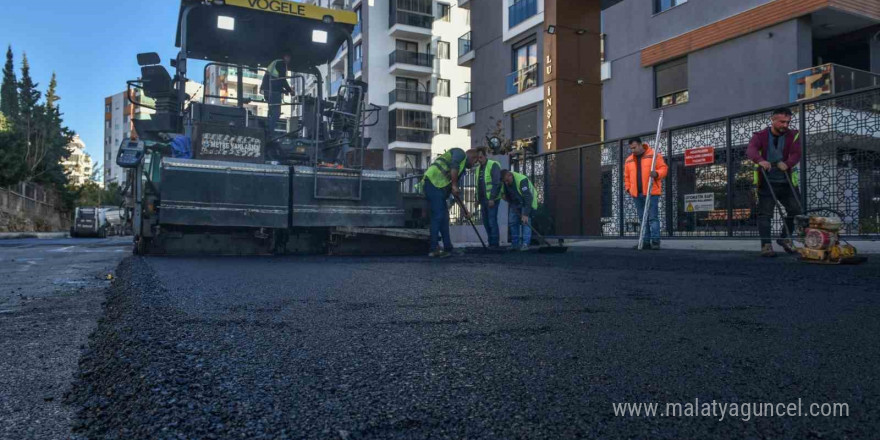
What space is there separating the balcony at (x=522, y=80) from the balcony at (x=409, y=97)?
15322 millimetres

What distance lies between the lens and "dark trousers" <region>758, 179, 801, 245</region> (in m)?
7.15

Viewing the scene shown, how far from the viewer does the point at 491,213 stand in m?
10.5

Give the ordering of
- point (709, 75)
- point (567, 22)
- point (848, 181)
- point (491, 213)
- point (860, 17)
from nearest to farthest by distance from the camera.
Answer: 1. point (848, 181)
2. point (491, 213)
3. point (567, 22)
4. point (860, 17)
5. point (709, 75)

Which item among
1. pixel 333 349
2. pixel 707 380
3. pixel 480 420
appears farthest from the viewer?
pixel 333 349

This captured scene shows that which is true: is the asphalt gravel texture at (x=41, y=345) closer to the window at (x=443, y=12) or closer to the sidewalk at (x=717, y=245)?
the sidewalk at (x=717, y=245)

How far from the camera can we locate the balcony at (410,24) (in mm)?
35438

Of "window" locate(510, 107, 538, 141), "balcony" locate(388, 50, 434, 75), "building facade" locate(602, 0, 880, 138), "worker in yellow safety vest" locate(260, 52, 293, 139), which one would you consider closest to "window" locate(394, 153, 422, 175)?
"balcony" locate(388, 50, 434, 75)

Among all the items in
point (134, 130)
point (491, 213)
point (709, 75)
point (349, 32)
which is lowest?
point (491, 213)

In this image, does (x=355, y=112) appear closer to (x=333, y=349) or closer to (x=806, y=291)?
(x=806, y=291)

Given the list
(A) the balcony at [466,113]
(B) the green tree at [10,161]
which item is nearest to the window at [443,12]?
(A) the balcony at [466,113]

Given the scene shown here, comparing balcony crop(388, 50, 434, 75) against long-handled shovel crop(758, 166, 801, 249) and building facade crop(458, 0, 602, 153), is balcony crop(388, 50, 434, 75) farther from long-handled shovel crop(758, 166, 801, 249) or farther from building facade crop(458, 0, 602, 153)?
long-handled shovel crop(758, 166, 801, 249)

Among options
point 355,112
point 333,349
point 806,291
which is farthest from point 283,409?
point 355,112

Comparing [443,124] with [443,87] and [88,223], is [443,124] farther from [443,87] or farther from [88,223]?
[88,223]

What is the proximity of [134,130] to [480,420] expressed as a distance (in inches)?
315
